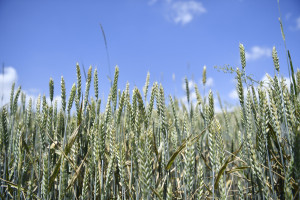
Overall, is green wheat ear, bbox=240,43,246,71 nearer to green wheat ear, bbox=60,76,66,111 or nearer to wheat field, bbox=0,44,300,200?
wheat field, bbox=0,44,300,200

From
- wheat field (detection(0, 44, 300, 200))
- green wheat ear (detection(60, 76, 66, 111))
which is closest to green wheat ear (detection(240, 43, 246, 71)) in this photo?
wheat field (detection(0, 44, 300, 200))

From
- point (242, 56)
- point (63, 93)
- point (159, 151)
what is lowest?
point (159, 151)

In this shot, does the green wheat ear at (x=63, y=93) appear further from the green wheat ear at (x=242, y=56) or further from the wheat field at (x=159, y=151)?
the green wheat ear at (x=242, y=56)

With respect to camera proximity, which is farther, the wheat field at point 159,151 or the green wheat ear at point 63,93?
the green wheat ear at point 63,93

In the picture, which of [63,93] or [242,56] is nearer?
[242,56]

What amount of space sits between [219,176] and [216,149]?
165 mm

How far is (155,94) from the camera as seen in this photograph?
1583 millimetres

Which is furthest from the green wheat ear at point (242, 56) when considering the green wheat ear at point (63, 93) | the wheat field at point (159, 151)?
the green wheat ear at point (63, 93)

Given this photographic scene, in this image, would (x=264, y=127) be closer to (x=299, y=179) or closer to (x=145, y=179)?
(x=299, y=179)

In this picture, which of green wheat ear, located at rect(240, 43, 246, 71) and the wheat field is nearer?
the wheat field

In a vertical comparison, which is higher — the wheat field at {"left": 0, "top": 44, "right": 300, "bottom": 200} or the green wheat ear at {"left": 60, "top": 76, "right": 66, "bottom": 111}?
the green wheat ear at {"left": 60, "top": 76, "right": 66, "bottom": 111}

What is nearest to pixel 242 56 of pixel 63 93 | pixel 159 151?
pixel 159 151

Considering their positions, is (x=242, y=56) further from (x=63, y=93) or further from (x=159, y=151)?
(x=63, y=93)

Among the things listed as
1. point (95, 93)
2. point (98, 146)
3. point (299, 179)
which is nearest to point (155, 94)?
point (95, 93)
